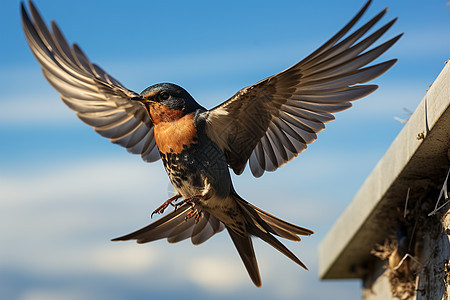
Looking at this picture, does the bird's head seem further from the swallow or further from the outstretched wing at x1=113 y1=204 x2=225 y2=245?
the outstretched wing at x1=113 y1=204 x2=225 y2=245

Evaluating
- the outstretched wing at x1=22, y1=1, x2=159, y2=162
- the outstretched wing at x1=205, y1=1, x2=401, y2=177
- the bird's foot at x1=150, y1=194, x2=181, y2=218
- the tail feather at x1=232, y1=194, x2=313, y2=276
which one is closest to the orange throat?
the outstretched wing at x1=205, y1=1, x2=401, y2=177

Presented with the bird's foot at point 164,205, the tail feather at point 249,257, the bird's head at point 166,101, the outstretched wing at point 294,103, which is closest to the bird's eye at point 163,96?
the bird's head at point 166,101

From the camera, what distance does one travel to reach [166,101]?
3855 mm

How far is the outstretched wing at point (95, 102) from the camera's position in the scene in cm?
459

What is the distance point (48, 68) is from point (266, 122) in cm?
165

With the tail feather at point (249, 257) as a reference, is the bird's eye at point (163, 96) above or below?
above

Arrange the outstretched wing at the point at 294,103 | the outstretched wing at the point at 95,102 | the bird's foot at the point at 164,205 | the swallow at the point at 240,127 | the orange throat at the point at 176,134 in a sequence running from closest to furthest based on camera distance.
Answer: the outstretched wing at the point at 294,103
the swallow at the point at 240,127
the orange throat at the point at 176,134
the bird's foot at the point at 164,205
the outstretched wing at the point at 95,102

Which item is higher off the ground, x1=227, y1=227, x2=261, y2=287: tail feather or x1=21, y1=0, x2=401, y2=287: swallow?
x1=21, y1=0, x2=401, y2=287: swallow

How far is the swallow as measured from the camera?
3535mm

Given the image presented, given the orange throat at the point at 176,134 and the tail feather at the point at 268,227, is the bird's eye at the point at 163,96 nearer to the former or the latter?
the orange throat at the point at 176,134

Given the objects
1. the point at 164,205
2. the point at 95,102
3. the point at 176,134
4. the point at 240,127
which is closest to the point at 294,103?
the point at 240,127

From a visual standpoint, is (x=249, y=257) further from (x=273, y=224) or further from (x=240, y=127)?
(x=240, y=127)

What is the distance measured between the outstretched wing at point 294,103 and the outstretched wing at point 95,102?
2.79 ft

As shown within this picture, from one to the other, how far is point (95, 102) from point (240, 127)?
50.6 inches
